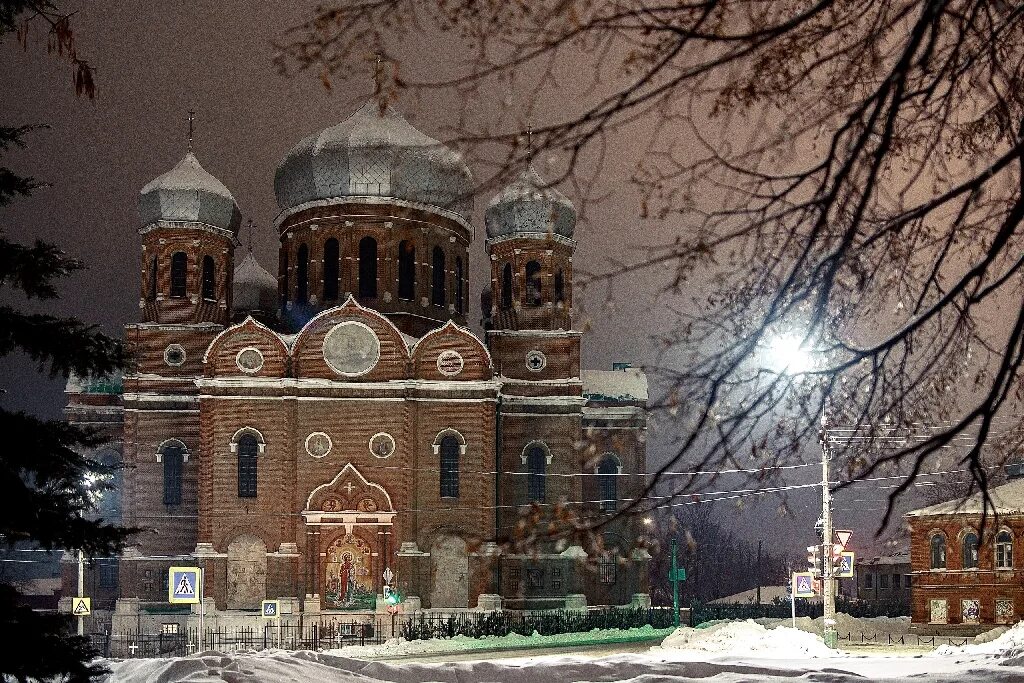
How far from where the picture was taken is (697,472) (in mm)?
5461

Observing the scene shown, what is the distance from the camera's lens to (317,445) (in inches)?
1591

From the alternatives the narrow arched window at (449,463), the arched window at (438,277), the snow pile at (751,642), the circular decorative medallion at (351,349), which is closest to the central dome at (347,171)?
the arched window at (438,277)

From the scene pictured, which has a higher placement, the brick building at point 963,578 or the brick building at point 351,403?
the brick building at point 351,403

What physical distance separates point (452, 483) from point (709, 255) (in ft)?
118

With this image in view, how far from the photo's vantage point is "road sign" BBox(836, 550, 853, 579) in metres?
25.5

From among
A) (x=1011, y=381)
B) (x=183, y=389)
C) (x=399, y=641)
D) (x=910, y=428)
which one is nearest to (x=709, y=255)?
(x=1011, y=381)

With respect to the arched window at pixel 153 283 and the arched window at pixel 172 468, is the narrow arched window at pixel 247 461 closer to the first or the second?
the arched window at pixel 172 468

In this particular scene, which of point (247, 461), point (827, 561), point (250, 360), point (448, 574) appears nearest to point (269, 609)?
point (448, 574)

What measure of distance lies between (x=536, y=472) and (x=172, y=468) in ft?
39.3

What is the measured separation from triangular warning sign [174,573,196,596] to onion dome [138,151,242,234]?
19791 millimetres

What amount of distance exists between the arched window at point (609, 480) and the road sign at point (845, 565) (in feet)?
65.0

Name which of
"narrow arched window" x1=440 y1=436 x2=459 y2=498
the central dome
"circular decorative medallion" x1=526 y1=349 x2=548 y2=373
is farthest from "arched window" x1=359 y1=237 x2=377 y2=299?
"narrow arched window" x1=440 y1=436 x2=459 y2=498

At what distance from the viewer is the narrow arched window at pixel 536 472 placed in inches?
1721

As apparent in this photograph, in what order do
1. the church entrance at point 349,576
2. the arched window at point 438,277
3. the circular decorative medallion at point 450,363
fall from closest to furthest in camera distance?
the church entrance at point 349,576 → the circular decorative medallion at point 450,363 → the arched window at point 438,277
